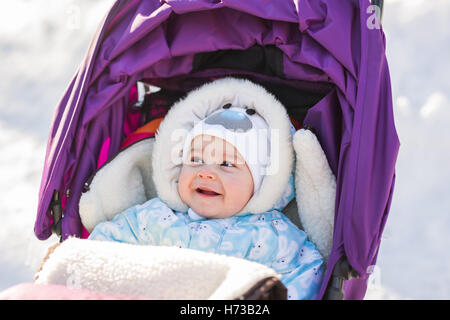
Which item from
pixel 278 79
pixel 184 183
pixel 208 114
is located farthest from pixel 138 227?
pixel 278 79

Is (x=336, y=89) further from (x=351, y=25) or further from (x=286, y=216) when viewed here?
(x=286, y=216)

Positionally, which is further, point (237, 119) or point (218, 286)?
point (237, 119)

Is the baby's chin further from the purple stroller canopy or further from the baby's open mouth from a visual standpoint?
the purple stroller canopy

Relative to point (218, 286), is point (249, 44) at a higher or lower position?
higher

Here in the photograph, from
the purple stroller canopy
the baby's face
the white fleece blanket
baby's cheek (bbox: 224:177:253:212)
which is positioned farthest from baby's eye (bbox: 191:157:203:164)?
the white fleece blanket

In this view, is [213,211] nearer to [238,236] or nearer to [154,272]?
[238,236]

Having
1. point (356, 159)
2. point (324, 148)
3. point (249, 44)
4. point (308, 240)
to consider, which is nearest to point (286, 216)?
point (308, 240)

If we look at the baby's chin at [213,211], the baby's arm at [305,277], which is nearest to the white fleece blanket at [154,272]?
the baby's arm at [305,277]

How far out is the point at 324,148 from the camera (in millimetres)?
1812

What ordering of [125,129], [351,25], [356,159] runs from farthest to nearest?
[125,129], [351,25], [356,159]

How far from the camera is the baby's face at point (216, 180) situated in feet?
5.97

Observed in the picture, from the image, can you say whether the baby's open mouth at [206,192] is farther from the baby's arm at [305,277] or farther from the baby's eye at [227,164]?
the baby's arm at [305,277]
